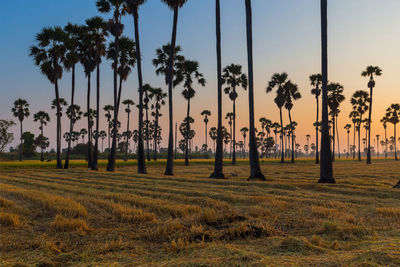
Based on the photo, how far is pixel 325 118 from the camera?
19844 millimetres

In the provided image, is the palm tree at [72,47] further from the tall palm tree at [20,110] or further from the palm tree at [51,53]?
the tall palm tree at [20,110]

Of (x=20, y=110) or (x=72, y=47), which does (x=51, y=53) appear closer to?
(x=72, y=47)

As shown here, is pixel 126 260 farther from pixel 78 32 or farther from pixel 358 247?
pixel 78 32

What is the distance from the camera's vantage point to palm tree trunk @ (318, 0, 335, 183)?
19391 millimetres

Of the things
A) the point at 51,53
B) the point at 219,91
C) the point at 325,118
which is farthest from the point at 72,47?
the point at 325,118

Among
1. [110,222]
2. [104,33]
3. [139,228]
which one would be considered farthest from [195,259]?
[104,33]

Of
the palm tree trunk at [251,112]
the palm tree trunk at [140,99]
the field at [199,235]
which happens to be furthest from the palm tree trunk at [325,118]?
the palm tree trunk at [140,99]

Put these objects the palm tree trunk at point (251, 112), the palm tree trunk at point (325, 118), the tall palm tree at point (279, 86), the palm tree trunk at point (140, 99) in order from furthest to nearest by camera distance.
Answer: the tall palm tree at point (279, 86) < the palm tree trunk at point (140, 99) < the palm tree trunk at point (251, 112) < the palm tree trunk at point (325, 118)

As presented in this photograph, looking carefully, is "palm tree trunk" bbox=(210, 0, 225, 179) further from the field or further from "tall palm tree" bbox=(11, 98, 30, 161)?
"tall palm tree" bbox=(11, 98, 30, 161)

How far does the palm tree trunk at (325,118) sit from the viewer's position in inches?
763

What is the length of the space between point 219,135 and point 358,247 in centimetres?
2012

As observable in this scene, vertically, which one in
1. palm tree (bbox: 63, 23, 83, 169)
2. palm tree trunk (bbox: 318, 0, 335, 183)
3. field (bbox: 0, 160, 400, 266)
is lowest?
field (bbox: 0, 160, 400, 266)

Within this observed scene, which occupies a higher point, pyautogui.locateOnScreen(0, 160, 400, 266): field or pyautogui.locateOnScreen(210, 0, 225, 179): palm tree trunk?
pyautogui.locateOnScreen(210, 0, 225, 179): palm tree trunk

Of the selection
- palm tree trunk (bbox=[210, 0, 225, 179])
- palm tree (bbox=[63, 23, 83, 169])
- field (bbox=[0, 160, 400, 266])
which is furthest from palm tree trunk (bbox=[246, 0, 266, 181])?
palm tree (bbox=[63, 23, 83, 169])
